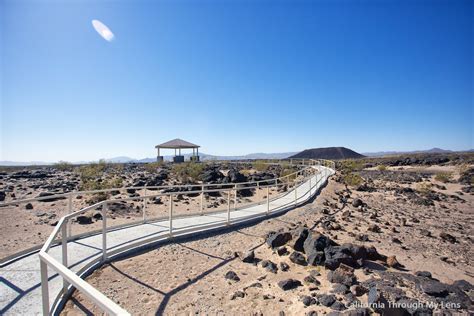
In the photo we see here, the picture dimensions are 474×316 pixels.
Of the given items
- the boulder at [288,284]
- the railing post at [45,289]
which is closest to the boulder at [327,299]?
the boulder at [288,284]

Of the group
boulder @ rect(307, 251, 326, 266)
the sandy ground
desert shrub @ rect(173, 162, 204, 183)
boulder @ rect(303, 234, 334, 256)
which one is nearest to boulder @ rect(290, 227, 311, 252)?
boulder @ rect(303, 234, 334, 256)

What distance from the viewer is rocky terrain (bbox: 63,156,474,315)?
4398 mm

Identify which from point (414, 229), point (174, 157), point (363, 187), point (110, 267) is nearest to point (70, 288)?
point (110, 267)

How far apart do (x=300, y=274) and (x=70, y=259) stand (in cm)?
447

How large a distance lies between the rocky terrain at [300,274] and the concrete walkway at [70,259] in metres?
0.43

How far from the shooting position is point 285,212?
10.7m

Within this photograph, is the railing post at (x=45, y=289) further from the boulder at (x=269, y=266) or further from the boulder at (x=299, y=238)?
the boulder at (x=299, y=238)

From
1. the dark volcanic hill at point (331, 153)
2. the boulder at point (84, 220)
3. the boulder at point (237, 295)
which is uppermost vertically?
the dark volcanic hill at point (331, 153)

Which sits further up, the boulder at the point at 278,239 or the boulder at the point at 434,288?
the boulder at the point at 278,239

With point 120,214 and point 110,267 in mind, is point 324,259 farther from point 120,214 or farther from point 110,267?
point 120,214

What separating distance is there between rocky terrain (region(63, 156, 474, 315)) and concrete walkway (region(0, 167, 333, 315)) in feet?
1.40

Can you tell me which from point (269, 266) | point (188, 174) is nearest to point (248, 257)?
point (269, 266)

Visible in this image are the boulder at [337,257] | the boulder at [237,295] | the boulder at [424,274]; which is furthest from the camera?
the boulder at [337,257]

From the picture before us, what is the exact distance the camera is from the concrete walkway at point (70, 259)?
3.51 m
